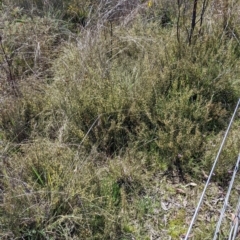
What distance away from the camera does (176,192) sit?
235 cm

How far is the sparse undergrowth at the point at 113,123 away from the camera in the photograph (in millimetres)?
2062

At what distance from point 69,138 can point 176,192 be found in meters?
0.87

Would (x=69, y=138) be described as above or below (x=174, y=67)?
below

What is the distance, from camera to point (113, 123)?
100 inches

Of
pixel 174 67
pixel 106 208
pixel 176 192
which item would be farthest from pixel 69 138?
pixel 174 67

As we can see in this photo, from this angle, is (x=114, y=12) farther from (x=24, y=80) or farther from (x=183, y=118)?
(x=183, y=118)

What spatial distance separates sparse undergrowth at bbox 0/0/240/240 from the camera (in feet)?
6.77

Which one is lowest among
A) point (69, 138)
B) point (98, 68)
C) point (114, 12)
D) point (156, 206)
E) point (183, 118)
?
point (156, 206)

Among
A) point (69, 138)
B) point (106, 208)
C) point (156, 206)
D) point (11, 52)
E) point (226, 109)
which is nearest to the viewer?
point (106, 208)

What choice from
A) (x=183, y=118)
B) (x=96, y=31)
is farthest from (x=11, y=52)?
(x=183, y=118)

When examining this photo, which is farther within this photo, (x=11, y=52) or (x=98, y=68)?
(x=11, y=52)

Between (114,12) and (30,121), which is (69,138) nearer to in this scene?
(30,121)

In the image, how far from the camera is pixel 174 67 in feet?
9.75

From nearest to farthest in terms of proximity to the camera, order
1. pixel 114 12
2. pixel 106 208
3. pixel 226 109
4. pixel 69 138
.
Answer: pixel 106 208
pixel 69 138
pixel 226 109
pixel 114 12
